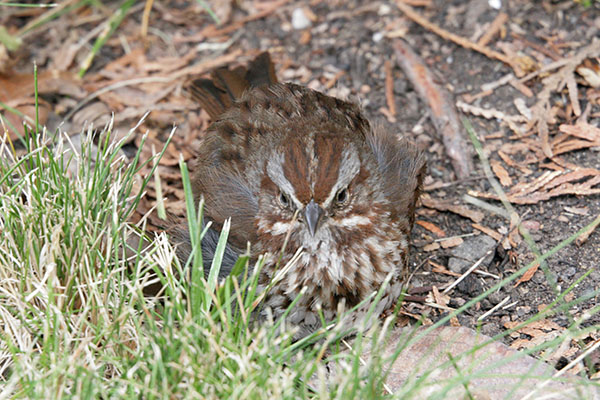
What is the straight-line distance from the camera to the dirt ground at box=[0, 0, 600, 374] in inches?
170

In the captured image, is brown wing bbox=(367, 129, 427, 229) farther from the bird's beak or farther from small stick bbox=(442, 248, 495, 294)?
the bird's beak

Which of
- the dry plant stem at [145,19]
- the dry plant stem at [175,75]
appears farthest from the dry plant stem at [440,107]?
the dry plant stem at [145,19]

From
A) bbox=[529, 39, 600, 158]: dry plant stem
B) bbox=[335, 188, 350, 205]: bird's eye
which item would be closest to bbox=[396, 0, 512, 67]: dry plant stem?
bbox=[529, 39, 600, 158]: dry plant stem

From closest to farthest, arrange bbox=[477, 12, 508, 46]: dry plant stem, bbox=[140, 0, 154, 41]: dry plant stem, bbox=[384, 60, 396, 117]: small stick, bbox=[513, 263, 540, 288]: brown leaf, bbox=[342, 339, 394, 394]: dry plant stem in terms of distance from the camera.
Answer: bbox=[342, 339, 394, 394]: dry plant stem
bbox=[513, 263, 540, 288]: brown leaf
bbox=[384, 60, 396, 117]: small stick
bbox=[477, 12, 508, 46]: dry plant stem
bbox=[140, 0, 154, 41]: dry plant stem

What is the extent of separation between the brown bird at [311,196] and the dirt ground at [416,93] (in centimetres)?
46

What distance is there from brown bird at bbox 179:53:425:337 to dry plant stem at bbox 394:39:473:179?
695 millimetres

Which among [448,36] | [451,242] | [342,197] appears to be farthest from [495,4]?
[342,197]

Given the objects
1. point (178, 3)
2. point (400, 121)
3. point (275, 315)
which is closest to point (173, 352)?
point (275, 315)

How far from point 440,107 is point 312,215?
204cm

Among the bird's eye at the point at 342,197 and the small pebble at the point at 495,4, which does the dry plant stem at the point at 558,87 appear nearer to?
the small pebble at the point at 495,4

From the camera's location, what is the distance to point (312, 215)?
11.7 ft

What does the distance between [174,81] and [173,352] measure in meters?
3.15

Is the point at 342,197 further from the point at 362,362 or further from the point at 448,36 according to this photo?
the point at 448,36

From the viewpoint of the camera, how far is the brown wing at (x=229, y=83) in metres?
4.91
